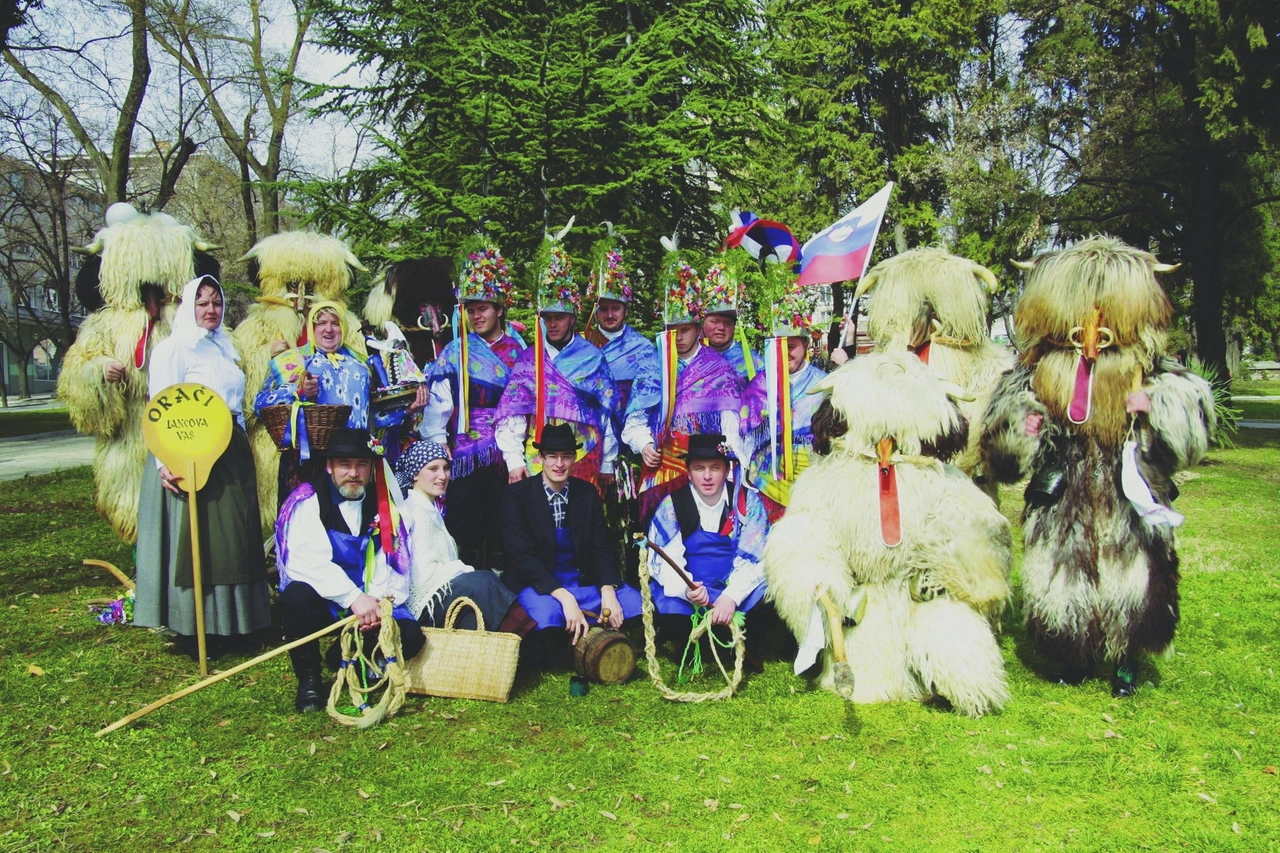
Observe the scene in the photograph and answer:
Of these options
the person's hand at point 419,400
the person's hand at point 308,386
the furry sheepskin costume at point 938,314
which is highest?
the furry sheepskin costume at point 938,314

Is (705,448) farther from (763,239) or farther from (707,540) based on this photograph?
(763,239)

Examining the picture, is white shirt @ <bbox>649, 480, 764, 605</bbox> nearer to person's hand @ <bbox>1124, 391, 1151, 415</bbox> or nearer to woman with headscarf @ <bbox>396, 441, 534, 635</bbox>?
woman with headscarf @ <bbox>396, 441, 534, 635</bbox>

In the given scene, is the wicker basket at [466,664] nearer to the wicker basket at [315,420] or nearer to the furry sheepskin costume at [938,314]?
the wicker basket at [315,420]

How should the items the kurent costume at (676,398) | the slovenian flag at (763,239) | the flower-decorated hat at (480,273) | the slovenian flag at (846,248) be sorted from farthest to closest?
the slovenian flag at (763,239)
the flower-decorated hat at (480,273)
the slovenian flag at (846,248)
the kurent costume at (676,398)

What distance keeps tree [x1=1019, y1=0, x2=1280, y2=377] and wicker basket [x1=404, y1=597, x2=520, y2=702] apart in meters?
11.6

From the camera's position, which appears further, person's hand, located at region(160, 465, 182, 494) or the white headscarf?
the white headscarf

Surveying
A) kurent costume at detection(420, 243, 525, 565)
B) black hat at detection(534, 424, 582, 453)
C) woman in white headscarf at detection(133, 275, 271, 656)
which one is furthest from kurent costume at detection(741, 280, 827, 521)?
woman in white headscarf at detection(133, 275, 271, 656)

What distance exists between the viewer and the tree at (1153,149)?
13438 millimetres

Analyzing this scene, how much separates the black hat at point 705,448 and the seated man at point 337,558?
147cm

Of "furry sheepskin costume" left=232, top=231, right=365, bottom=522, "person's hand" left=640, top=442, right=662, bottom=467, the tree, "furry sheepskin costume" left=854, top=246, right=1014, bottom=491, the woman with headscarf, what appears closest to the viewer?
the woman with headscarf

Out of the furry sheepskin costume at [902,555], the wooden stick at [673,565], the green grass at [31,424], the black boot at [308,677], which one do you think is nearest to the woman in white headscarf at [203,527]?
the black boot at [308,677]

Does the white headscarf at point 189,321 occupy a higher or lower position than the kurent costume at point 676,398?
higher

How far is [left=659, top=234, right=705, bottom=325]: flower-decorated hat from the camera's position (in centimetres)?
517

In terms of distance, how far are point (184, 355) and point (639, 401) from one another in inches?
93.6
